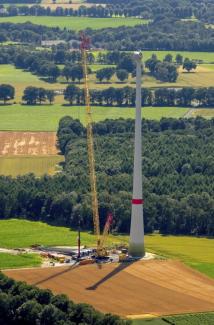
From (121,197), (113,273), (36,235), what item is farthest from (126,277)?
(121,197)

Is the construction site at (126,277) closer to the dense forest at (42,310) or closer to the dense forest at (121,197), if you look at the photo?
the dense forest at (42,310)

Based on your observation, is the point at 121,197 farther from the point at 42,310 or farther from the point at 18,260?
the point at 42,310

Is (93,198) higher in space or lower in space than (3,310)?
higher

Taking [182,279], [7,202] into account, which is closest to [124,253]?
[182,279]

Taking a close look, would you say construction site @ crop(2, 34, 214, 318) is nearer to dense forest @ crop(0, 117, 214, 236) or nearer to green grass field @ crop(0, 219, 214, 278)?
green grass field @ crop(0, 219, 214, 278)

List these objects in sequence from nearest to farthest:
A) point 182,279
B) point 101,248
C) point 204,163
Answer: point 182,279
point 101,248
point 204,163

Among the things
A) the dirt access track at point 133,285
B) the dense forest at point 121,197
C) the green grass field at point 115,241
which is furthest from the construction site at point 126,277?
the dense forest at point 121,197

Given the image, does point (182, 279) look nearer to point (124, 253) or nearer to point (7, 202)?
point (124, 253)
